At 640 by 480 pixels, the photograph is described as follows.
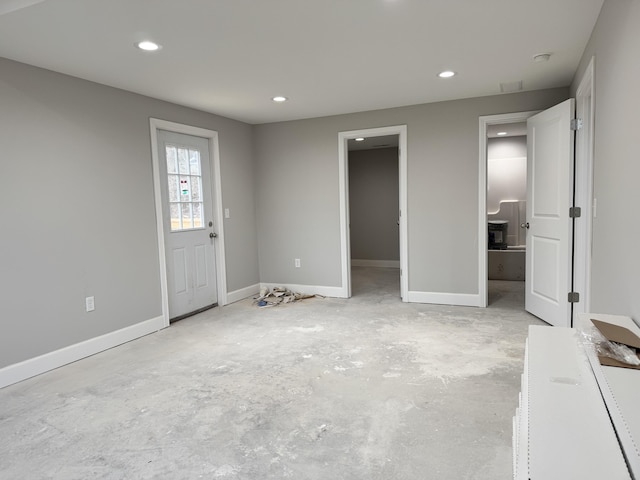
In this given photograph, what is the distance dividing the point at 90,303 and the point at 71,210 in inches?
31.3

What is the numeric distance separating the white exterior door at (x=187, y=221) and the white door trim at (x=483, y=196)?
3.08 m

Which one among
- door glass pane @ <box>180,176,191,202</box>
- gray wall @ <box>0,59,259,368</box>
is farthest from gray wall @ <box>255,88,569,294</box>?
gray wall @ <box>0,59,259,368</box>

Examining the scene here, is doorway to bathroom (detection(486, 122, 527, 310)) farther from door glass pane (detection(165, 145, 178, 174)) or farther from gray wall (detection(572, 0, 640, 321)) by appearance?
door glass pane (detection(165, 145, 178, 174))

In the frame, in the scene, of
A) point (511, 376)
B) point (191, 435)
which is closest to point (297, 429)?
point (191, 435)

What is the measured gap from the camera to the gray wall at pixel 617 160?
1.79m

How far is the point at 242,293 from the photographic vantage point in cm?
540

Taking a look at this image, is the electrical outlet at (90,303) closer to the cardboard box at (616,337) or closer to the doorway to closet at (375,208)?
the cardboard box at (616,337)

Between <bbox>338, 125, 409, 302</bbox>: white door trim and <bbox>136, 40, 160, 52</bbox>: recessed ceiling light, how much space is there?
2.68 meters

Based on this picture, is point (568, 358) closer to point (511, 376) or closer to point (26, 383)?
point (511, 376)

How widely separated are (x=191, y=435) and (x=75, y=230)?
82.2 inches

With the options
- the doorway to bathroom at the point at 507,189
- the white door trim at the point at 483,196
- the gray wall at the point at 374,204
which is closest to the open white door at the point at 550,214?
the white door trim at the point at 483,196

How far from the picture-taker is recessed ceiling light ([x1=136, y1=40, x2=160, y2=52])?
2703 millimetres

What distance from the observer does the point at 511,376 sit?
9.04 feet

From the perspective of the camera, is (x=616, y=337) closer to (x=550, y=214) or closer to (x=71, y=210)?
(x=550, y=214)
